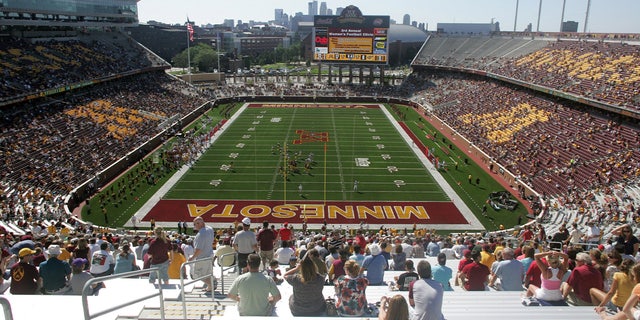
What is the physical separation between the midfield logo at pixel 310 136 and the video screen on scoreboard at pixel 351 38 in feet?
74.7

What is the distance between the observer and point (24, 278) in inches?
279

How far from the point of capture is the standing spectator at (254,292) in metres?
5.80

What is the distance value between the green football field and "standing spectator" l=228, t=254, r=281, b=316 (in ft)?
67.9

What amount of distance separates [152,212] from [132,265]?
1651 centimetres

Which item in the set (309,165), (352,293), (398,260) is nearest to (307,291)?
(352,293)

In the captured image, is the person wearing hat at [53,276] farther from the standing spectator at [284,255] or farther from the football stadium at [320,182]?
the standing spectator at [284,255]

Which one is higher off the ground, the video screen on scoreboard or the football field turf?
the video screen on scoreboard

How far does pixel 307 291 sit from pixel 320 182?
23475mm

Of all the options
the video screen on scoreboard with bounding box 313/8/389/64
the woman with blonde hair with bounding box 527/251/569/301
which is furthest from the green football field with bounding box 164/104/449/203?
the woman with blonde hair with bounding box 527/251/569/301

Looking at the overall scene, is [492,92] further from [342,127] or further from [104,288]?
[104,288]

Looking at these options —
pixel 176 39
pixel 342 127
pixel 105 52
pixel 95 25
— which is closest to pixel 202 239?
pixel 342 127

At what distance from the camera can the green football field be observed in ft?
90.8

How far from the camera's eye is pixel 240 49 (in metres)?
143

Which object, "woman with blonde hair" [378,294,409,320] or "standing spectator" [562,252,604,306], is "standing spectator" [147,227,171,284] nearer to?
"woman with blonde hair" [378,294,409,320]
